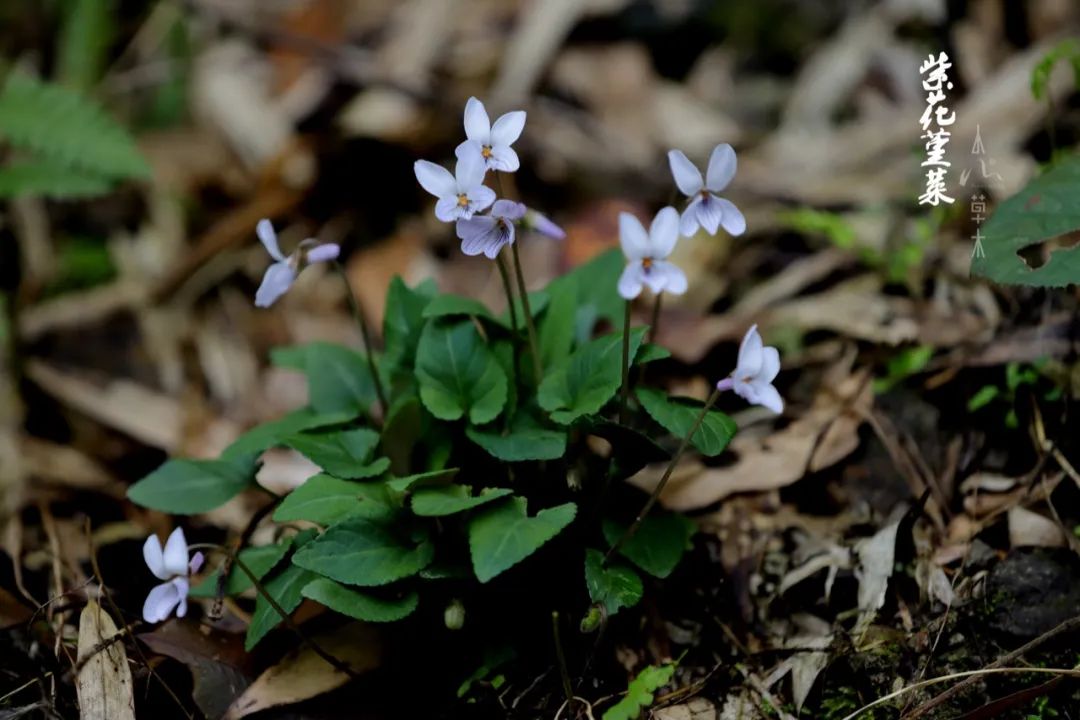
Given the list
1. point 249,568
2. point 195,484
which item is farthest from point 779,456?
point 195,484

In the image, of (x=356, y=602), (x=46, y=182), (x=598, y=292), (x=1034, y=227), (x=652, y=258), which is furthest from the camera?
(x=46, y=182)

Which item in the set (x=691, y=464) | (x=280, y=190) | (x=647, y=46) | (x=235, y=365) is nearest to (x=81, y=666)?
(x=691, y=464)

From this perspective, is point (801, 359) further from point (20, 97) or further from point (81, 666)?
point (20, 97)

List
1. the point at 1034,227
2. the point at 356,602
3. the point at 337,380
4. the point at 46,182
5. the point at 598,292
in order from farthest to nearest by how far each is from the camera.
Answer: the point at 46,182 < the point at 598,292 < the point at 337,380 < the point at 1034,227 < the point at 356,602

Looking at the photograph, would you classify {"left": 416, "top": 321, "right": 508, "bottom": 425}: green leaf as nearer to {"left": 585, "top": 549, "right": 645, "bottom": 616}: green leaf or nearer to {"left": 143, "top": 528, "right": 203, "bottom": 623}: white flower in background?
{"left": 585, "top": 549, "right": 645, "bottom": 616}: green leaf

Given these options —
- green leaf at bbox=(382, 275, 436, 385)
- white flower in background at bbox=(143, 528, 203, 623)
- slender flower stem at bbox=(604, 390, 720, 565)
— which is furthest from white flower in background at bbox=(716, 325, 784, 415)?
white flower in background at bbox=(143, 528, 203, 623)

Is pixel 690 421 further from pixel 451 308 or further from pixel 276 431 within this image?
pixel 276 431
